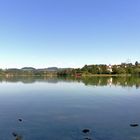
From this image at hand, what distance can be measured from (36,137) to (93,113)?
44.0 feet

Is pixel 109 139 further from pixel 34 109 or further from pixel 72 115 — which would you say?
pixel 34 109

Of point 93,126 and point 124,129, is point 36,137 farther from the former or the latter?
point 124,129

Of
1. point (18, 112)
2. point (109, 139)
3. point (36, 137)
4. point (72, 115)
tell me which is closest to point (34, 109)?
point (18, 112)

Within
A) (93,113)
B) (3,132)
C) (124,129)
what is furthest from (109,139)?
(93,113)

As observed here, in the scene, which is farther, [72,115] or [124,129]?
[72,115]

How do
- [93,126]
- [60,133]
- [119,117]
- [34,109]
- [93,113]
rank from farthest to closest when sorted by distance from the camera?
[34,109], [93,113], [119,117], [93,126], [60,133]

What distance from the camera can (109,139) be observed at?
73.4 ft

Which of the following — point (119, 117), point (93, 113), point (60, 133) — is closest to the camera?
point (60, 133)

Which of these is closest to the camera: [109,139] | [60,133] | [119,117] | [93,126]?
[109,139]

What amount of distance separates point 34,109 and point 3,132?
1398 cm

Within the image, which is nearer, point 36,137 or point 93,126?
point 36,137

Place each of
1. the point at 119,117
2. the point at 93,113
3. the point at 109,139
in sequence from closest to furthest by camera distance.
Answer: the point at 109,139 < the point at 119,117 < the point at 93,113

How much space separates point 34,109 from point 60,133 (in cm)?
1475

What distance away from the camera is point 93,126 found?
27422 mm
